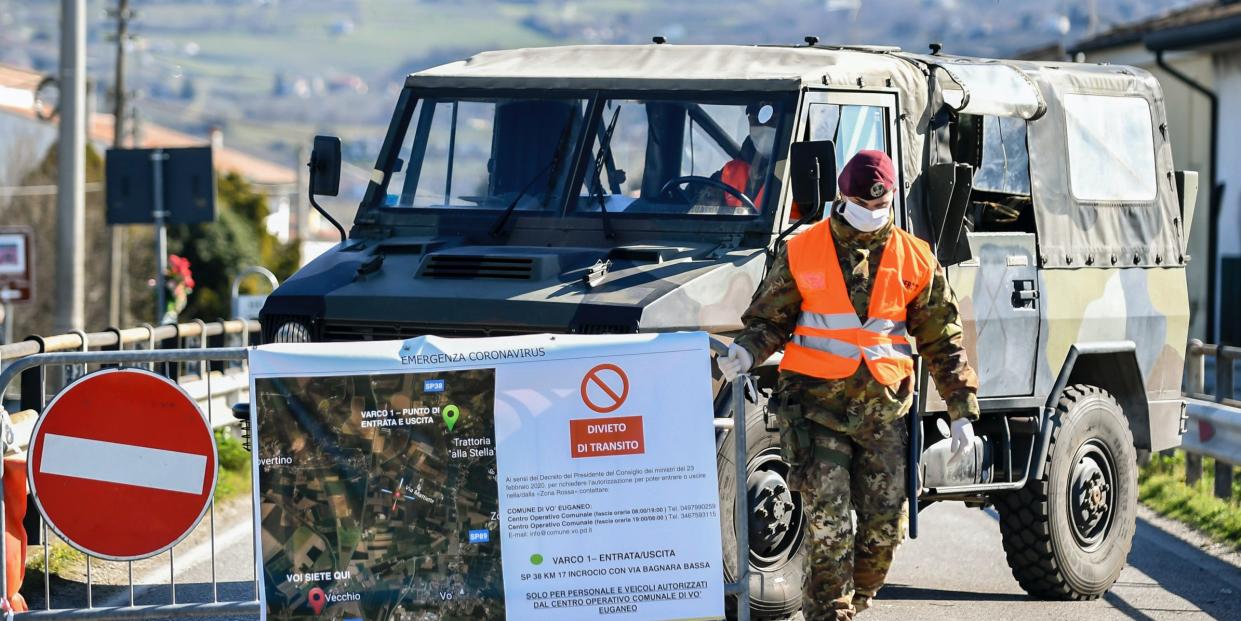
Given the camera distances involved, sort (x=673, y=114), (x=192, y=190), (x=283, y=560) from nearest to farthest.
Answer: (x=283, y=560), (x=673, y=114), (x=192, y=190)

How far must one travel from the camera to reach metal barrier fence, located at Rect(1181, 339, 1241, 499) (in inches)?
456

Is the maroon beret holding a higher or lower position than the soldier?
higher

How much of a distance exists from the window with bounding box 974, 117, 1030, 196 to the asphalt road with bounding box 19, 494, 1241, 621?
203 cm

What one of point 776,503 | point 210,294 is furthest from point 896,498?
point 210,294

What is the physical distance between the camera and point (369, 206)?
368 inches

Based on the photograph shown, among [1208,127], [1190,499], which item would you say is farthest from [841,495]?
[1208,127]

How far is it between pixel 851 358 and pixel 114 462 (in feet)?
8.84

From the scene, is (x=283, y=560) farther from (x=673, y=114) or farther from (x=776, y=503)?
(x=673, y=114)

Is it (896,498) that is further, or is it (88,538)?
(896,498)

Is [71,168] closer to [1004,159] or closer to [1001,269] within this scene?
[1004,159]

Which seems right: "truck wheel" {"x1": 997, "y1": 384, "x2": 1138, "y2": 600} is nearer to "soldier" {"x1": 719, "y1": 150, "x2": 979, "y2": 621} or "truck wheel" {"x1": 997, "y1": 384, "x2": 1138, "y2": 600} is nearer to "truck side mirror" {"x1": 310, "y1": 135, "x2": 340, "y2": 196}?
"soldier" {"x1": 719, "y1": 150, "x2": 979, "y2": 621}

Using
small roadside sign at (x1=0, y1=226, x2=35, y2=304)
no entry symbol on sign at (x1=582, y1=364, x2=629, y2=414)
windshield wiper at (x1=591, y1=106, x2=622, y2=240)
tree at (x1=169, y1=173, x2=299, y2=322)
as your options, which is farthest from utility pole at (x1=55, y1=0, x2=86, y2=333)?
tree at (x1=169, y1=173, x2=299, y2=322)

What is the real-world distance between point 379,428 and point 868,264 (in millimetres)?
1923

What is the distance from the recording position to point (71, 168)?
1942 cm
